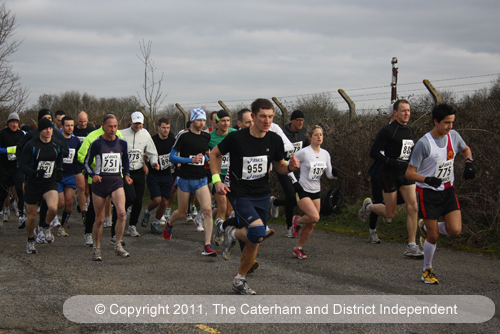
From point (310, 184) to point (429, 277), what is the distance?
246 cm

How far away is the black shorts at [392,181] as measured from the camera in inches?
318

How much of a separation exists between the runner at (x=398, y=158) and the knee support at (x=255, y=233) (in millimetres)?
3334

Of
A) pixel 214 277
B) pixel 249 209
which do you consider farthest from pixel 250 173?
pixel 214 277

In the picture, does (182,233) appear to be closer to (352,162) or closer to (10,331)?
(352,162)

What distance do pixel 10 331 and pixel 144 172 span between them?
607 centimetres

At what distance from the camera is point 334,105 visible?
46.2 ft

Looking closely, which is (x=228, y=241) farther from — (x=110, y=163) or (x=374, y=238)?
(x=374, y=238)

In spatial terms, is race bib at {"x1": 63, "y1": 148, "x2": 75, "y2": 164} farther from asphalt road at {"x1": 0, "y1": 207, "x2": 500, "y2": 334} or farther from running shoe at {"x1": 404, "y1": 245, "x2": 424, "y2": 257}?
running shoe at {"x1": 404, "y1": 245, "x2": 424, "y2": 257}

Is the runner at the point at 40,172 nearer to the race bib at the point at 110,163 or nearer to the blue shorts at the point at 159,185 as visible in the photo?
the race bib at the point at 110,163

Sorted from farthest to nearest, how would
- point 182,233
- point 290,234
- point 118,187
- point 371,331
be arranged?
point 182,233 < point 290,234 < point 118,187 < point 371,331

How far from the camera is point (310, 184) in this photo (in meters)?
8.02

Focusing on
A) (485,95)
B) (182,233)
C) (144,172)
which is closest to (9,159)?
(144,172)

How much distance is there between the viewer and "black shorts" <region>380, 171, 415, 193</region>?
808cm

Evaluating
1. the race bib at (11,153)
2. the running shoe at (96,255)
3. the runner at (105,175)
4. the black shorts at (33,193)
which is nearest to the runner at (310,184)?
the runner at (105,175)
